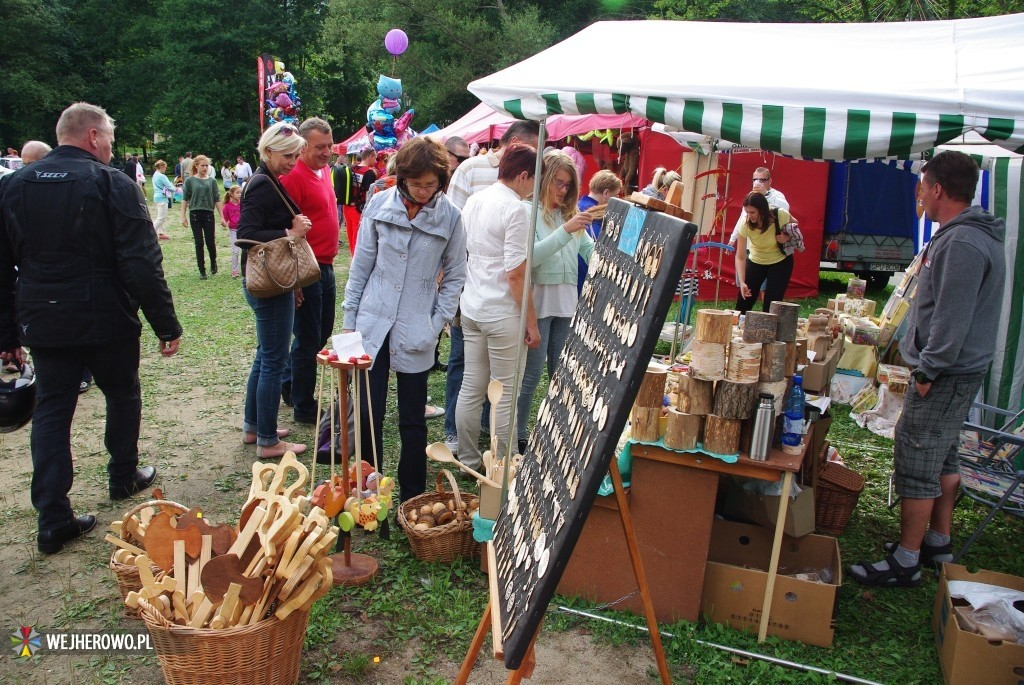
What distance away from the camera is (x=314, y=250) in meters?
4.56

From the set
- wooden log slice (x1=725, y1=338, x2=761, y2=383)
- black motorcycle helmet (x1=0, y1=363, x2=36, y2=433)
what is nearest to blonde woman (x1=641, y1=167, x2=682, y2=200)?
wooden log slice (x1=725, y1=338, x2=761, y2=383)

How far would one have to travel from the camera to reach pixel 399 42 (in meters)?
13.2

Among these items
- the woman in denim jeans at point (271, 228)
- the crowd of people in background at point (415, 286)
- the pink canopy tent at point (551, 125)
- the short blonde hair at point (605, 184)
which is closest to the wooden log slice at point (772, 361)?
A: the crowd of people in background at point (415, 286)

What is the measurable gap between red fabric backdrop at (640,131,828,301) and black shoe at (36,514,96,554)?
8502 millimetres

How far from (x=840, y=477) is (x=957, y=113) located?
2059 mm

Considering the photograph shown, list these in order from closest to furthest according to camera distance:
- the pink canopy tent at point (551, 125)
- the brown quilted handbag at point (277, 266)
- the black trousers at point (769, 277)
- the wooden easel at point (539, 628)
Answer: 1. the wooden easel at point (539, 628)
2. the brown quilted handbag at point (277, 266)
3. the black trousers at point (769, 277)
4. the pink canopy tent at point (551, 125)

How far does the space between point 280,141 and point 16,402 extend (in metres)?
1.87

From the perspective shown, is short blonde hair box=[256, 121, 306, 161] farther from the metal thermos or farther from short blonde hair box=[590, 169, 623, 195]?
the metal thermos

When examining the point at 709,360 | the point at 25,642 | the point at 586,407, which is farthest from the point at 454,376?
the point at 586,407

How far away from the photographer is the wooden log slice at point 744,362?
2.77 meters

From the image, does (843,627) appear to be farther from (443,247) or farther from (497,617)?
(443,247)

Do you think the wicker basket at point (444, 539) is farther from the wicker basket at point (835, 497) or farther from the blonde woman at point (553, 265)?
the wicker basket at point (835, 497)

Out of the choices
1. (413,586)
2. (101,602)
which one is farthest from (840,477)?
(101,602)

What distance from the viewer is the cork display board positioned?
1.52 m
